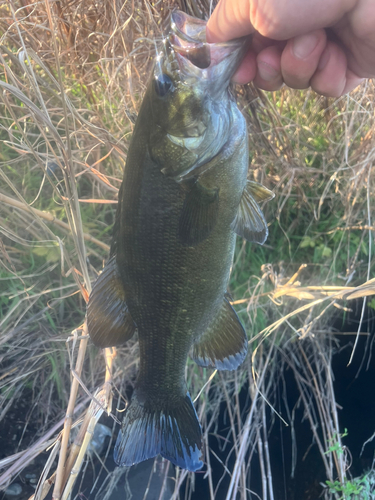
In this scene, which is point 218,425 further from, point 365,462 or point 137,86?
point 137,86

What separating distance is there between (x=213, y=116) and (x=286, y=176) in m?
1.11

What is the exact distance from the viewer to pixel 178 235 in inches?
38.2

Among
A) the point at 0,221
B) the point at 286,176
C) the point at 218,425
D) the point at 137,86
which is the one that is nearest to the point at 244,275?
the point at 286,176

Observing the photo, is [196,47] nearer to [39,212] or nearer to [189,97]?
[189,97]

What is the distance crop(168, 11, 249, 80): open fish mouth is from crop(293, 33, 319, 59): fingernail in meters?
0.18

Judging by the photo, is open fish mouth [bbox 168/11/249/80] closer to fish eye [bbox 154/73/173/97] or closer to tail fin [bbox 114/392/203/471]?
fish eye [bbox 154/73/173/97]

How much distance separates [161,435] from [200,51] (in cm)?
125

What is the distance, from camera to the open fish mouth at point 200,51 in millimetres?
840

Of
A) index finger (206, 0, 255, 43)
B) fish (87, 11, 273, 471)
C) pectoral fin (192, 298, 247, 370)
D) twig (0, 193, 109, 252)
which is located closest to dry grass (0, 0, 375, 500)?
twig (0, 193, 109, 252)

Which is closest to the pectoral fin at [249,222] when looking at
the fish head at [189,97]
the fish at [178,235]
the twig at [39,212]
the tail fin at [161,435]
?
the fish at [178,235]

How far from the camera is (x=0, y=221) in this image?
1694 millimetres

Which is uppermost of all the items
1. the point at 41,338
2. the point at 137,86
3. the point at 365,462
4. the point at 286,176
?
the point at 137,86

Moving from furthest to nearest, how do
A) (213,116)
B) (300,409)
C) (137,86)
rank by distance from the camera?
1. (300,409)
2. (137,86)
3. (213,116)

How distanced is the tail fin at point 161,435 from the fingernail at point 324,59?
4.17 feet
